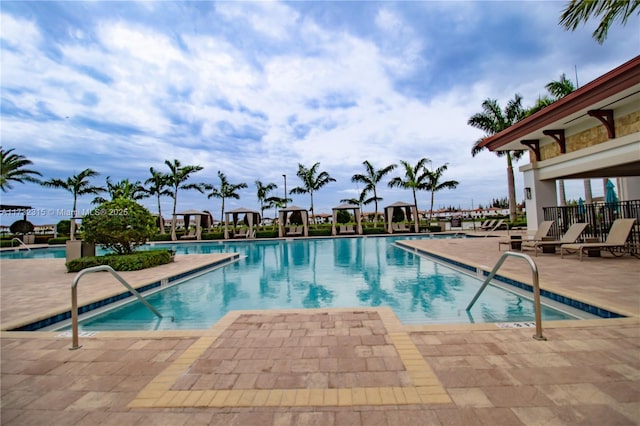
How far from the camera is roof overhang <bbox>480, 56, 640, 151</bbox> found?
6375mm

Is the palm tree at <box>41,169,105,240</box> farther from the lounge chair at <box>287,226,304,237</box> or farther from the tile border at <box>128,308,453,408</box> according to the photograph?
the tile border at <box>128,308,453,408</box>

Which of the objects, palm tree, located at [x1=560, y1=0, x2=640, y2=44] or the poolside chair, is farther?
the poolside chair

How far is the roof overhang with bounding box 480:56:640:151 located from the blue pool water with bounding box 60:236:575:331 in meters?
5.19

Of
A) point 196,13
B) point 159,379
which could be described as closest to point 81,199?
point 196,13

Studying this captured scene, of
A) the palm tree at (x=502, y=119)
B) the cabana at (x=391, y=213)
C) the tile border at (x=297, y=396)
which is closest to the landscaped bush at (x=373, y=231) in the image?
the cabana at (x=391, y=213)

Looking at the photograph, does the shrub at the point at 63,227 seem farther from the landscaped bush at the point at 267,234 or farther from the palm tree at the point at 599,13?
the palm tree at the point at 599,13

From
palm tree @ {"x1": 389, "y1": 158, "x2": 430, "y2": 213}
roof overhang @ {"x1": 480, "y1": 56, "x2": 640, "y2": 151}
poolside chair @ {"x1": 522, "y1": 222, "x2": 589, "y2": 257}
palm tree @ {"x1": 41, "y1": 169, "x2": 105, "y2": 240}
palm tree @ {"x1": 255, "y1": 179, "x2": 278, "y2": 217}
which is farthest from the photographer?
palm tree @ {"x1": 255, "y1": 179, "x2": 278, "y2": 217}

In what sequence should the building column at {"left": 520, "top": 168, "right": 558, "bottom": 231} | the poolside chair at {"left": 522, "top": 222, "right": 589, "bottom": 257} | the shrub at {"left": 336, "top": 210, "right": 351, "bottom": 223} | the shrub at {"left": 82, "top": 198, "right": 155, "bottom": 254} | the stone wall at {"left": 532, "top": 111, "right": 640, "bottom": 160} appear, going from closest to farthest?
the stone wall at {"left": 532, "top": 111, "right": 640, "bottom": 160} < the poolside chair at {"left": 522, "top": 222, "right": 589, "bottom": 257} < the shrub at {"left": 82, "top": 198, "right": 155, "bottom": 254} < the building column at {"left": 520, "top": 168, "right": 558, "bottom": 231} < the shrub at {"left": 336, "top": 210, "right": 351, "bottom": 223}

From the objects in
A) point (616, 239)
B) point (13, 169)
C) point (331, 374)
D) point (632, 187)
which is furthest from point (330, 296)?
point (13, 169)

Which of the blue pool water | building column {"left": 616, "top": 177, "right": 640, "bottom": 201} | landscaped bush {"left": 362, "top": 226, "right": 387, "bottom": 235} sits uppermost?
building column {"left": 616, "top": 177, "right": 640, "bottom": 201}

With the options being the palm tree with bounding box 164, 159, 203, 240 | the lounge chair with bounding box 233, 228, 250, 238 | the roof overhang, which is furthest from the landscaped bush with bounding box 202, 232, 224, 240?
the roof overhang

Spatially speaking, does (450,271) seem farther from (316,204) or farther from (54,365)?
(316,204)

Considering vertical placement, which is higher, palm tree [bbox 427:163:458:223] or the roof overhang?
palm tree [bbox 427:163:458:223]

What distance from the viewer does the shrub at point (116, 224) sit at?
8961 millimetres
